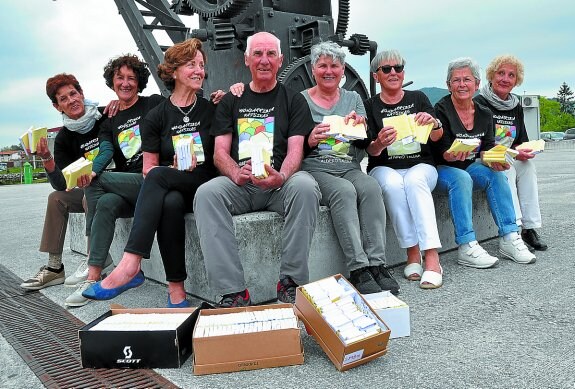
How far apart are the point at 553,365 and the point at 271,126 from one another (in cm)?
209

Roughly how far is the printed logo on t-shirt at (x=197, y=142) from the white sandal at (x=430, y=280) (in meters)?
1.63

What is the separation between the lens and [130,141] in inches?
156

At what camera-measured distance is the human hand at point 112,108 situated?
13.5 ft

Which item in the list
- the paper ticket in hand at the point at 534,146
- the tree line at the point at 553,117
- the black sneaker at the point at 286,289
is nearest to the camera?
the black sneaker at the point at 286,289

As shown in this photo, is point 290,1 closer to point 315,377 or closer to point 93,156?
point 93,156

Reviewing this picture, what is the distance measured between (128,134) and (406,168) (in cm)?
205

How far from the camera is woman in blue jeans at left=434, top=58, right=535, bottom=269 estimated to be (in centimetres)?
393

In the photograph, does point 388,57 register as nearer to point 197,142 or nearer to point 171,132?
point 197,142

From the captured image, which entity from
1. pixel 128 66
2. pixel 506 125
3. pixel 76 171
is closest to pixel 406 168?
pixel 506 125

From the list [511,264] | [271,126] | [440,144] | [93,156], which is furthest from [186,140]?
[511,264]

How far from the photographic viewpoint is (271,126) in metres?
3.51

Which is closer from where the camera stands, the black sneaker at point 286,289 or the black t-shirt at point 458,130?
the black sneaker at point 286,289

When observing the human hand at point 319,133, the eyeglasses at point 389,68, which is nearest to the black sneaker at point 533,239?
the eyeglasses at point 389,68

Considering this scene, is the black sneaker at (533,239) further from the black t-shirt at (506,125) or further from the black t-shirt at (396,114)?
the black t-shirt at (396,114)
